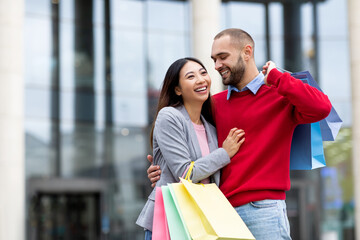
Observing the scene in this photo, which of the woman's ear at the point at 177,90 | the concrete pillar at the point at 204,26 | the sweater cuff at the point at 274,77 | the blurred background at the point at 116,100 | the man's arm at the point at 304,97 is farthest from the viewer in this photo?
the blurred background at the point at 116,100

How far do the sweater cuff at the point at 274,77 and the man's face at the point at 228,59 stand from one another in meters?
0.23

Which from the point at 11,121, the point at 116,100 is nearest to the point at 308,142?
the point at 11,121

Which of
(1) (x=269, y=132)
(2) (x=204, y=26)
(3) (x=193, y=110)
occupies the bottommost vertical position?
(1) (x=269, y=132)

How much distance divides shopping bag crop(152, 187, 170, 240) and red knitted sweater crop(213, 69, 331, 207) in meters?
0.47

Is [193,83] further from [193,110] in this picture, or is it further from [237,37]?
[237,37]

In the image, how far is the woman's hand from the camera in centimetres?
336

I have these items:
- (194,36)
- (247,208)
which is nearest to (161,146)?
(247,208)

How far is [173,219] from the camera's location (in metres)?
3.00

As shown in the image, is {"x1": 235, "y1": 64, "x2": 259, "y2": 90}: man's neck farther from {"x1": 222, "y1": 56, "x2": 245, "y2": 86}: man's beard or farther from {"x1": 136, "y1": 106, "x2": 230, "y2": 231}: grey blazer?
{"x1": 136, "y1": 106, "x2": 230, "y2": 231}: grey blazer

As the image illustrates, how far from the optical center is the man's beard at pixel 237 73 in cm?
356

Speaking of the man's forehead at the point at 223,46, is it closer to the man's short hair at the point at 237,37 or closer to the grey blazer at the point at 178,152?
the man's short hair at the point at 237,37

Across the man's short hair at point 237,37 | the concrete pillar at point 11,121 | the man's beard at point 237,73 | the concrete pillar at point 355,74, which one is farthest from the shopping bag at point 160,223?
the concrete pillar at point 355,74

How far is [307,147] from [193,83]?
82 centimetres

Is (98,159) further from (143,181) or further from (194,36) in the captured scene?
(194,36)
